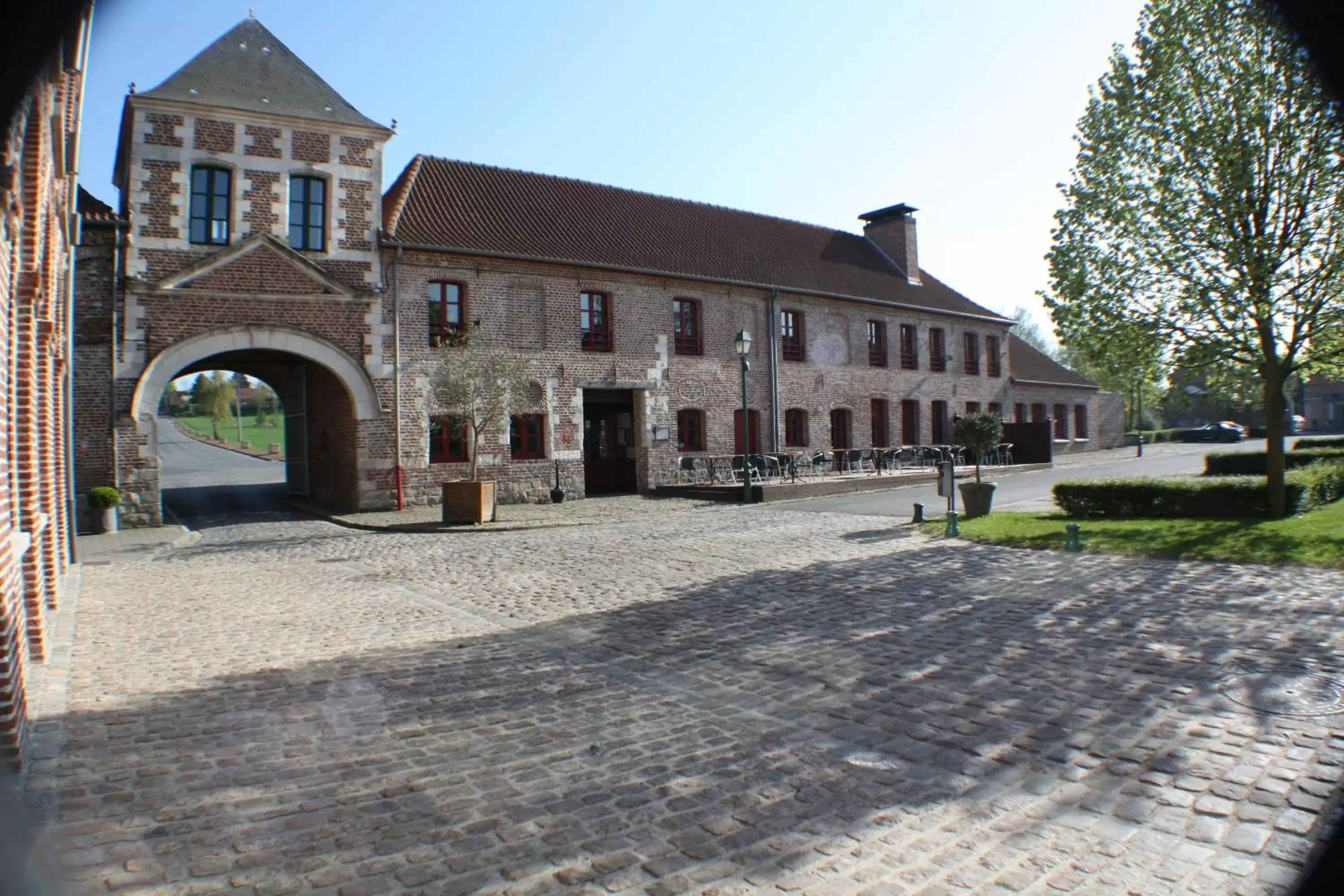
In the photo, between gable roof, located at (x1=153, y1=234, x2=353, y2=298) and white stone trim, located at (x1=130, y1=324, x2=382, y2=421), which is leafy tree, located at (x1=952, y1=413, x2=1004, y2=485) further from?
gable roof, located at (x1=153, y1=234, x2=353, y2=298)

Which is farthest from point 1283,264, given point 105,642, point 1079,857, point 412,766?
point 105,642

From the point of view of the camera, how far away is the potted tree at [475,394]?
15.8 metres

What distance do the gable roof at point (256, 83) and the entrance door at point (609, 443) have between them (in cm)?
857

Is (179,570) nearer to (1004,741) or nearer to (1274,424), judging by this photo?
(1004,741)

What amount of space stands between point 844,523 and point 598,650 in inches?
349

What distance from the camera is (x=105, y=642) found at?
650 centimetres

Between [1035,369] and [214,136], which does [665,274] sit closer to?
[214,136]

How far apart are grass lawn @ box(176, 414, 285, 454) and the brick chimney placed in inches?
1591

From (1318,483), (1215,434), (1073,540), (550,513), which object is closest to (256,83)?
(550,513)

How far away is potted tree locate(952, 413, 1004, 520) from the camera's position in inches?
550

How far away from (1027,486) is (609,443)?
10959 millimetres

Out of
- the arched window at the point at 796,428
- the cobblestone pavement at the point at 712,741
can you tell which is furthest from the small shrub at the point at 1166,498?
the arched window at the point at 796,428

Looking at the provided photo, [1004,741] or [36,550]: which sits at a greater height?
[36,550]

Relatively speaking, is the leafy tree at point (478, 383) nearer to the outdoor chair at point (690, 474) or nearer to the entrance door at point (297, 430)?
the outdoor chair at point (690, 474)
